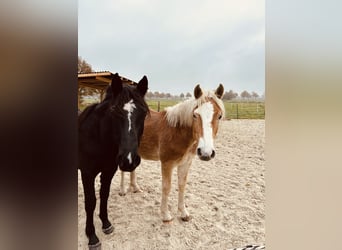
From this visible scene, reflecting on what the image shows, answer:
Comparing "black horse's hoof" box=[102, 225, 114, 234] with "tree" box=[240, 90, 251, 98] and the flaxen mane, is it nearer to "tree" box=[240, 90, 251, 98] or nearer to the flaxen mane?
the flaxen mane

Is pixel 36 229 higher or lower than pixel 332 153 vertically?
lower

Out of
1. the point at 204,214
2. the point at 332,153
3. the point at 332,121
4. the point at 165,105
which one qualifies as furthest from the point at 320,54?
the point at 204,214

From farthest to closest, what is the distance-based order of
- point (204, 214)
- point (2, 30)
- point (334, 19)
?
point (204, 214) → point (334, 19) → point (2, 30)

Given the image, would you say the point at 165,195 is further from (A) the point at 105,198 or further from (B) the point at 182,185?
(A) the point at 105,198

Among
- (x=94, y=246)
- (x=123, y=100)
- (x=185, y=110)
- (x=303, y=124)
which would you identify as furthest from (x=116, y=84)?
(x=303, y=124)

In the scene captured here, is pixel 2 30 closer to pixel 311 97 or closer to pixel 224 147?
pixel 224 147

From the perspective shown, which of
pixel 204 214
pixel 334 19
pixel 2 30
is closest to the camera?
pixel 2 30

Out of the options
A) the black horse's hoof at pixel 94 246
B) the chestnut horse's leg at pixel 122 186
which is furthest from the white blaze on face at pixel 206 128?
the black horse's hoof at pixel 94 246

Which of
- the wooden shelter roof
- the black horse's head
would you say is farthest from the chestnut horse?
the wooden shelter roof
